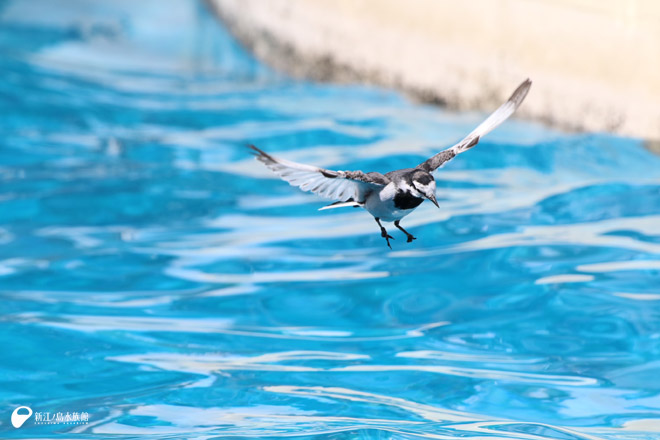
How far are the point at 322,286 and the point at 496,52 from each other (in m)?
5.22

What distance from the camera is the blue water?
4129mm

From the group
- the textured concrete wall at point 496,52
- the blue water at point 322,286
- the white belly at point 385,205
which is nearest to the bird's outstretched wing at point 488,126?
the white belly at point 385,205

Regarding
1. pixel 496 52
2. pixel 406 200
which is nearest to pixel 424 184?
pixel 406 200

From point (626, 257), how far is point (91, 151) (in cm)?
539

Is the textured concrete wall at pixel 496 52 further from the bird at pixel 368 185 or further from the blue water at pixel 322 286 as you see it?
the bird at pixel 368 185

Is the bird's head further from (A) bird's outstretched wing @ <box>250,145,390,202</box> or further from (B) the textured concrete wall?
(B) the textured concrete wall

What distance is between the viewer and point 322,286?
221 inches

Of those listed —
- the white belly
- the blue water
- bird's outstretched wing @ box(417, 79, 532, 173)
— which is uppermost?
bird's outstretched wing @ box(417, 79, 532, 173)

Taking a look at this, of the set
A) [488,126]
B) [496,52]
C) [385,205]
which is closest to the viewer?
[385,205]

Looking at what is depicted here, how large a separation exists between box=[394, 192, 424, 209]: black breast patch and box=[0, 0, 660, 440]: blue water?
1.31m

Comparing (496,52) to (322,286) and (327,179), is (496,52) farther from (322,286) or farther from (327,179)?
(327,179)

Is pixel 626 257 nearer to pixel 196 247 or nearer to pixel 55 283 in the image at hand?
pixel 196 247

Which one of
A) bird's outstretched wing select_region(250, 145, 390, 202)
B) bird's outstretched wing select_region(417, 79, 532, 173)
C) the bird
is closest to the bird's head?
the bird

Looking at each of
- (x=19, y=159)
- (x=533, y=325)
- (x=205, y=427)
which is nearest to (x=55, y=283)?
(x=205, y=427)
